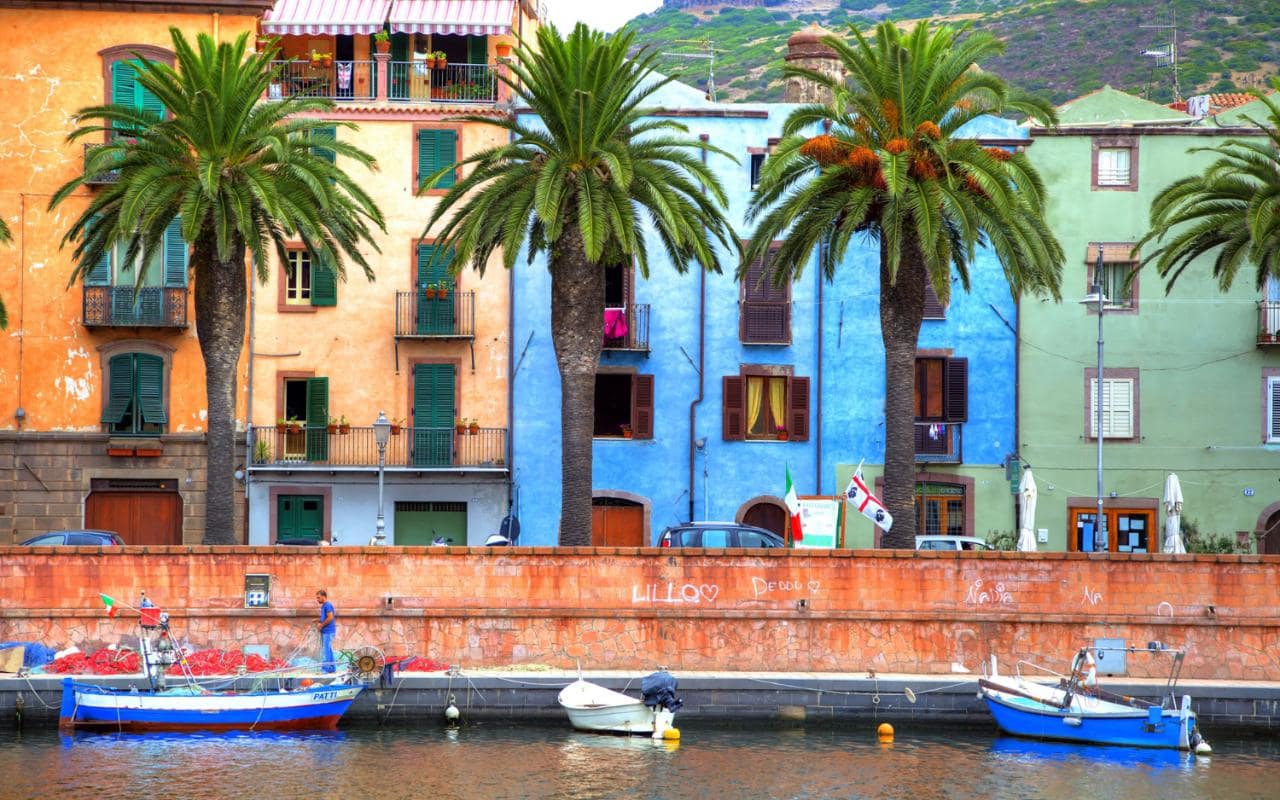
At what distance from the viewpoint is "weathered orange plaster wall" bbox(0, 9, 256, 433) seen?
48.6 meters

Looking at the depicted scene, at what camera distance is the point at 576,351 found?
40.2 metres

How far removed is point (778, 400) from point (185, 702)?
21.1 metres

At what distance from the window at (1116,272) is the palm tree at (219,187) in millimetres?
21548

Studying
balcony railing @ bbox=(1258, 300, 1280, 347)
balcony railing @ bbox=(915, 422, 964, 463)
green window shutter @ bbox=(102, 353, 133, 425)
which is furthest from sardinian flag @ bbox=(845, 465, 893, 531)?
green window shutter @ bbox=(102, 353, 133, 425)

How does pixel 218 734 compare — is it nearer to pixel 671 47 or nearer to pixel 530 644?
pixel 530 644

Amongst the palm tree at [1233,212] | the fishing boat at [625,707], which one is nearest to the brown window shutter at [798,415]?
the palm tree at [1233,212]

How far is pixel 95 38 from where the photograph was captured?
48969mm

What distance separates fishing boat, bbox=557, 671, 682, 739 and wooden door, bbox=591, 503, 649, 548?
14.6 metres

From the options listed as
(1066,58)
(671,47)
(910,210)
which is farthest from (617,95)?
(671,47)

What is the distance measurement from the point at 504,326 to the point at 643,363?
4.06 meters

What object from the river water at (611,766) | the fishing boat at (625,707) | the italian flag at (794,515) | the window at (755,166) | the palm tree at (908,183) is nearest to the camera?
the river water at (611,766)

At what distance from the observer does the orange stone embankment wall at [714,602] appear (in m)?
37.2

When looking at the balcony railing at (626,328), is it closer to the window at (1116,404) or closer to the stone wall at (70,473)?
the stone wall at (70,473)

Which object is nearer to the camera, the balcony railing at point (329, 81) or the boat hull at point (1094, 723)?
the boat hull at point (1094, 723)
